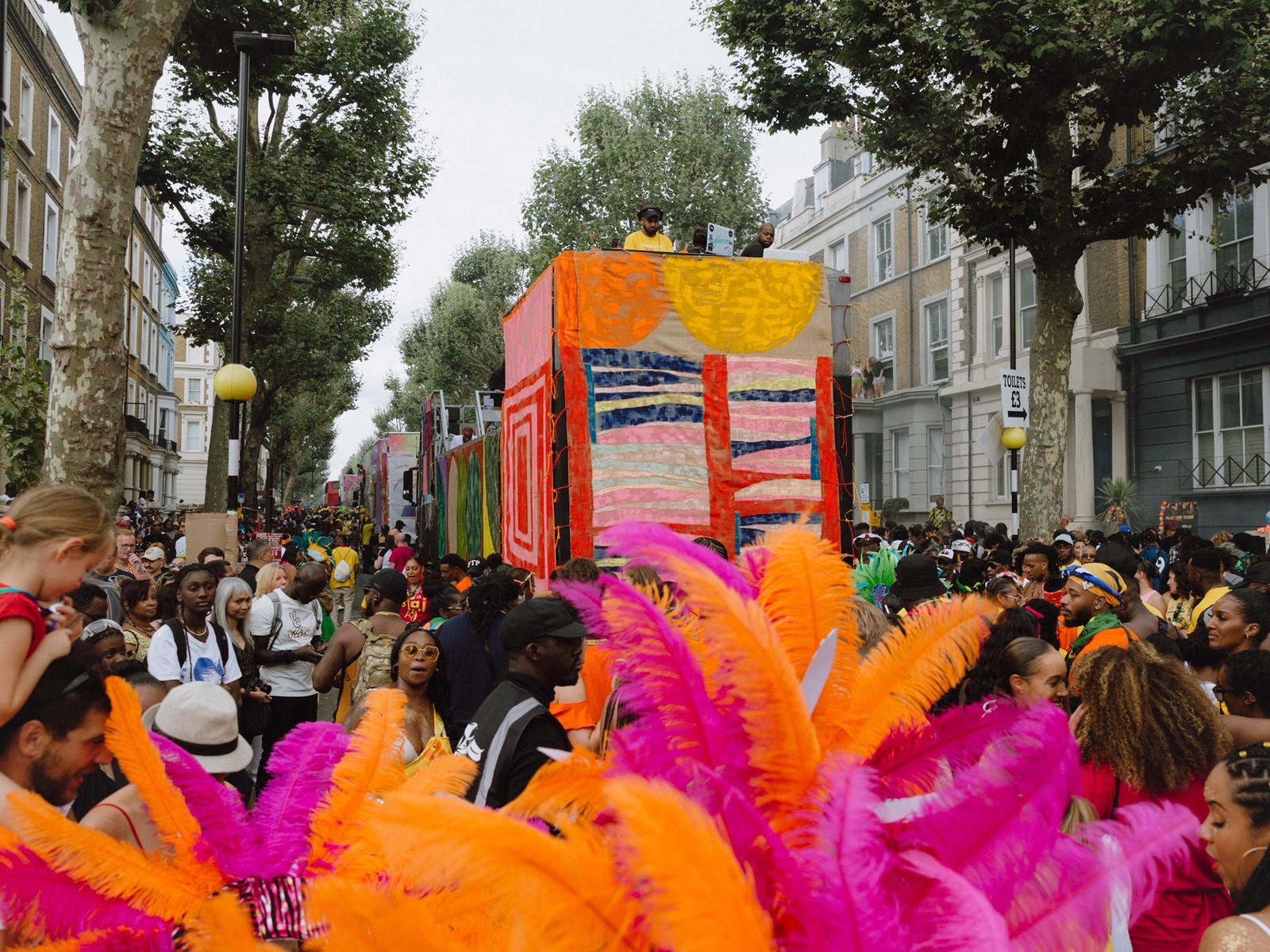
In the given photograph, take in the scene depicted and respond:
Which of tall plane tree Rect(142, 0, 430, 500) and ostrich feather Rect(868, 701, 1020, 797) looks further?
tall plane tree Rect(142, 0, 430, 500)

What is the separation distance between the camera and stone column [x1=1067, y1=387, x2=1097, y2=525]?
23938 mm

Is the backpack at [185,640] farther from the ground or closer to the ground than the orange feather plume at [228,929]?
closer to the ground

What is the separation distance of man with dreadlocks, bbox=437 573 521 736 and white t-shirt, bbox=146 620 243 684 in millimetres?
1203

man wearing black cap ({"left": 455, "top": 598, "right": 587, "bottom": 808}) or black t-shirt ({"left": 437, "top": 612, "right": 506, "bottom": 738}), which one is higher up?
man wearing black cap ({"left": 455, "top": 598, "right": 587, "bottom": 808})

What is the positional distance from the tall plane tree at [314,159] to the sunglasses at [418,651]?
55.4 ft

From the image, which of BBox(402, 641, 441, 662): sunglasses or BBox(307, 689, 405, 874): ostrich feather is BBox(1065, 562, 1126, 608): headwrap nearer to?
BBox(402, 641, 441, 662): sunglasses

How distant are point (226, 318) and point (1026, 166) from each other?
60.0 ft

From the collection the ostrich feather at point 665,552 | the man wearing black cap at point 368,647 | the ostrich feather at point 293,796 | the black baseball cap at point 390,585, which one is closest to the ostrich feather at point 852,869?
the ostrich feather at point 665,552

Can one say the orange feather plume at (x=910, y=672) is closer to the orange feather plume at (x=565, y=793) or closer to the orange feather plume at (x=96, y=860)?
the orange feather plume at (x=565, y=793)

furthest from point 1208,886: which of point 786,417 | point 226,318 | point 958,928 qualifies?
point 226,318

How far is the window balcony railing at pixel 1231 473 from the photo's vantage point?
20.2 metres

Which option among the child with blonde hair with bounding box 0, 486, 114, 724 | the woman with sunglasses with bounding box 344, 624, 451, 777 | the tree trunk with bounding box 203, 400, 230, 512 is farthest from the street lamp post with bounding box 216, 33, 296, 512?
the child with blonde hair with bounding box 0, 486, 114, 724

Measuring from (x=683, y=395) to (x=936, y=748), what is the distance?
25.7 feet

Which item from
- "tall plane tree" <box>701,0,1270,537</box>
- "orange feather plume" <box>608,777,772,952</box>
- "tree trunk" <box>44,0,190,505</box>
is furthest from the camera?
"tall plane tree" <box>701,0,1270,537</box>
